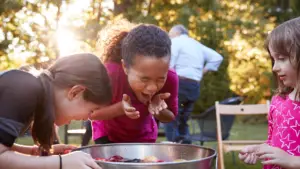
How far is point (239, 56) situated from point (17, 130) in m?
10.5

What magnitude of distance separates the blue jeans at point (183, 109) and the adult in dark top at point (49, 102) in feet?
12.1

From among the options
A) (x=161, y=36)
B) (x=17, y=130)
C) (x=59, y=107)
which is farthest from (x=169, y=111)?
(x=17, y=130)

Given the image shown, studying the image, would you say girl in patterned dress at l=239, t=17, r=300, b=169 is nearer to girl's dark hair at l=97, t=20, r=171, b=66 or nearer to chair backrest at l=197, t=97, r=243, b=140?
girl's dark hair at l=97, t=20, r=171, b=66

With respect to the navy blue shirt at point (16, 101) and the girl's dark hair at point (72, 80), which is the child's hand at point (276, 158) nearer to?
the girl's dark hair at point (72, 80)

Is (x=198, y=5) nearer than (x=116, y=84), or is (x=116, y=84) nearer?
(x=116, y=84)

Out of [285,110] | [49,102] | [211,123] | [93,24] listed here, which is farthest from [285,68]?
[93,24]

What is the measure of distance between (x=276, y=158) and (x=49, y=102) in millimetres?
684

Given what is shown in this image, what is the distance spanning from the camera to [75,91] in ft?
4.64

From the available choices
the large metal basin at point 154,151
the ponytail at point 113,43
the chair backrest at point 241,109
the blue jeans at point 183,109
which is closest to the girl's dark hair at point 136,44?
the ponytail at point 113,43

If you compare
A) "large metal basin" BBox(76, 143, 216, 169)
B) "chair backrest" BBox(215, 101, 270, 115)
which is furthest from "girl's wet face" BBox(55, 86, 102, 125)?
"chair backrest" BBox(215, 101, 270, 115)

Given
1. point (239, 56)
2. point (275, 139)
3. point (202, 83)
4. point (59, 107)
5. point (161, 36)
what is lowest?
point (275, 139)

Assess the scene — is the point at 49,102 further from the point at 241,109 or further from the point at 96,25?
the point at 96,25

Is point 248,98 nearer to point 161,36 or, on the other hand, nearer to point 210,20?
point 210,20

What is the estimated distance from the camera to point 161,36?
1.62m
